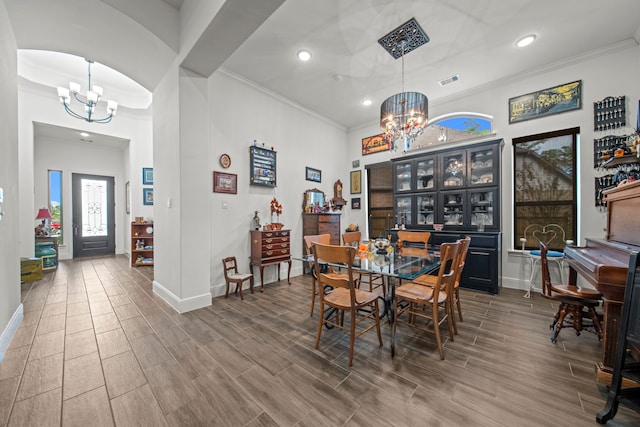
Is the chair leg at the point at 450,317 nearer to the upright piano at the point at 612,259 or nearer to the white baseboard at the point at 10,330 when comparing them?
the upright piano at the point at 612,259

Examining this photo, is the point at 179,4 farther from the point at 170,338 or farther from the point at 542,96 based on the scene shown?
the point at 542,96

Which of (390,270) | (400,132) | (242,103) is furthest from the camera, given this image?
(242,103)

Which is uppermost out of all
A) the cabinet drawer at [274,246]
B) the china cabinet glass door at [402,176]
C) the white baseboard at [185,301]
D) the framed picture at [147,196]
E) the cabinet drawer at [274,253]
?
the china cabinet glass door at [402,176]

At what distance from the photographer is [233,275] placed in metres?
3.55

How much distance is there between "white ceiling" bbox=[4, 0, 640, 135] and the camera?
7.95 feet

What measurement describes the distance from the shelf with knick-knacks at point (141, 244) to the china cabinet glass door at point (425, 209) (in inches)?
230

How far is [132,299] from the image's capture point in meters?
3.19

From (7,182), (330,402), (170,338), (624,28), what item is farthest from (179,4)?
(624,28)

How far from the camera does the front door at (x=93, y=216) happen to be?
628 cm

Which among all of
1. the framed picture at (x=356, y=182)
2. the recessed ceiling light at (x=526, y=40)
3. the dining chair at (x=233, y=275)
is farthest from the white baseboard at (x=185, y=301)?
the recessed ceiling light at (x=526, y=40)

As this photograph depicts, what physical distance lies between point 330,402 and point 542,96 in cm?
488

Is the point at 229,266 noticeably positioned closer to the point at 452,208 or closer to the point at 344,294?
the point at 344,294

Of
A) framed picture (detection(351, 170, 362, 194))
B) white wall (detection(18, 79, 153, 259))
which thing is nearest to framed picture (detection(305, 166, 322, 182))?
framed picture (detection(351, 170, 362, 194))

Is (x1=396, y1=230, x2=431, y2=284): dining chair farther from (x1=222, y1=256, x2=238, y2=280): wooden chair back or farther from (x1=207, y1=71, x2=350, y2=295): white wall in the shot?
(x1=222, y1=256, x2=238, y2=280): wooden chair back
